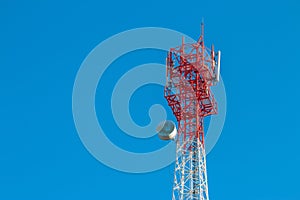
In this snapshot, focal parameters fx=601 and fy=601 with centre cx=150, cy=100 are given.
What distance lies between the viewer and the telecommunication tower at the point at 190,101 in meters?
33.2

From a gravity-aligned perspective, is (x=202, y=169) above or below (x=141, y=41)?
below

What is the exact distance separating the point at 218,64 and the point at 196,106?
277cm

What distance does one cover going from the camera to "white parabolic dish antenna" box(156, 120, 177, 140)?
33.2 meters

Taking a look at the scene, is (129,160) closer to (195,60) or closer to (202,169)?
(202,169)

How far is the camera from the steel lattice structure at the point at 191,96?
33.5 metres

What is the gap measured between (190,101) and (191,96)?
29 centimetres

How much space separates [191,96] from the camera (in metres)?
34.3

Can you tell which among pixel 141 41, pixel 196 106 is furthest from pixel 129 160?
pixel 141 41

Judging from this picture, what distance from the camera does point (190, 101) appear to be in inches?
1351

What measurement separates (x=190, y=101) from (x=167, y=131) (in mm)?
2382

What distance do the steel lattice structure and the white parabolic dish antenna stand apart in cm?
89

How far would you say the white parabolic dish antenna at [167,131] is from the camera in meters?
33.2

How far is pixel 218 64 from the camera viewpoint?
34.7 meters

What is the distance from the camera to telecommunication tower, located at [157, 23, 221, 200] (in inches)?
1307
